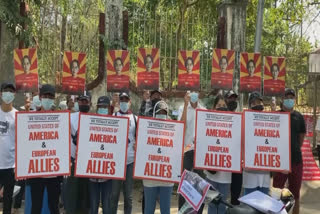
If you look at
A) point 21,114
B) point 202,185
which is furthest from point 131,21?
point 202,185

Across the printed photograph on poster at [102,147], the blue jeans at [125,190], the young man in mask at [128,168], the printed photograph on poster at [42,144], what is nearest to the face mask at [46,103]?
the printed photograph on poster at [42,144]

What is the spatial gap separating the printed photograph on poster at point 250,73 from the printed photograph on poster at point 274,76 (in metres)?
0.17

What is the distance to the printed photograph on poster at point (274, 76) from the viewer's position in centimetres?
878

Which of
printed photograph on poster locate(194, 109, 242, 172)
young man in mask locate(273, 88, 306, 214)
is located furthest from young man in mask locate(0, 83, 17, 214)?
young man in mask locate(273, 88, 306, 214)

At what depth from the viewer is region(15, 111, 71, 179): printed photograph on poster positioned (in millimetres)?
5277

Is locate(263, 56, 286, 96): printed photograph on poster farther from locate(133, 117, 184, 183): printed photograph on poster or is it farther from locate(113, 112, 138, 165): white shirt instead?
locate(133, 117, 184, 183): printed photograph on poster

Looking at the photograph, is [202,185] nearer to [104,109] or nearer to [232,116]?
[232,116]

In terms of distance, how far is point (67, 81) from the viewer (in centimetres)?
834

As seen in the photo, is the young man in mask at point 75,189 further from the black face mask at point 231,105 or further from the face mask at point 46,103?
the black face mask at point 231,105

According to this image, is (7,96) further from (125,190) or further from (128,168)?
(125,190)

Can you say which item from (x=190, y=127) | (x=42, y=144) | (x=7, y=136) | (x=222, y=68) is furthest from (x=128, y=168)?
(x=222, y=68)

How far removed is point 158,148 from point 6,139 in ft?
6.74

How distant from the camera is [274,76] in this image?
884 cm

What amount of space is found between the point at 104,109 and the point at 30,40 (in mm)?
3799
